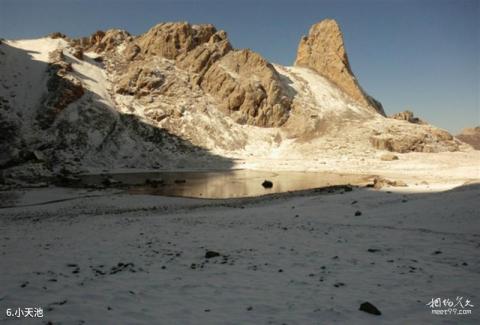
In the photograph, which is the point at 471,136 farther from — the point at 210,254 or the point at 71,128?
the point at 210,254

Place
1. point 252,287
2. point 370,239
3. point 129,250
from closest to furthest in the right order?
point 252,287
point 129,250
point 370,239

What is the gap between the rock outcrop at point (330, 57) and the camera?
9069cm

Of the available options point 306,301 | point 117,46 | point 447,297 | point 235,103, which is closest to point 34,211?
point 306,301

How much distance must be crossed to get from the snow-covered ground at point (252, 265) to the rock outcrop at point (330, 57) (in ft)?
249

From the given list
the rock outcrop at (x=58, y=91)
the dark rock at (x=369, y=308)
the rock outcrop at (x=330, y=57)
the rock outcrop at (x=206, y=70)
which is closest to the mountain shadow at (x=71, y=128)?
the rock outcrop at (x=58, y=91)

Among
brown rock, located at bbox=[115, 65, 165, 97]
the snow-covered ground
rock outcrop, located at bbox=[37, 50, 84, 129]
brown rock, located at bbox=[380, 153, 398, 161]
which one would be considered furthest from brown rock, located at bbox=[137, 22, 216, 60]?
the snow-covered ground

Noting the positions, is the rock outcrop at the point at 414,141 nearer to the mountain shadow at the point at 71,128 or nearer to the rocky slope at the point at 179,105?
the rocky slope at the point at 179,105

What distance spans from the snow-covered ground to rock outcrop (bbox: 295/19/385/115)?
2988 inches

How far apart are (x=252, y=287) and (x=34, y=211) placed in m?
19.5

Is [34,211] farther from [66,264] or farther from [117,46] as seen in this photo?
[117,46]

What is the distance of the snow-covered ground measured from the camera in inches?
287

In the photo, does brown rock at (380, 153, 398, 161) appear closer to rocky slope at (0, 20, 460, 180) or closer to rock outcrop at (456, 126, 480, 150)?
rocky slope at (0, 20, 460, 180)

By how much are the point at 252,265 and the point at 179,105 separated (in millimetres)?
67472

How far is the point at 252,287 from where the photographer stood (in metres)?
8.60
